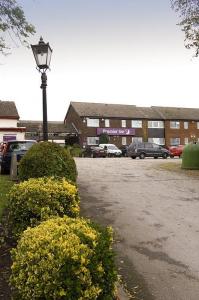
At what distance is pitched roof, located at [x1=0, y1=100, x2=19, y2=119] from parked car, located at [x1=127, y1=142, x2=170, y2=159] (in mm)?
21152

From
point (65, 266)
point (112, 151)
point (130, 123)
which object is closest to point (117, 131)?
point (130, 123)

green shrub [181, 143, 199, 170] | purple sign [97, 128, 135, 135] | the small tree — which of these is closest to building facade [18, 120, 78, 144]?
purple sign [97, 128, 135, 135]

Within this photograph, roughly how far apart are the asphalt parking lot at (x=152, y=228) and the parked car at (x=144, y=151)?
2552cm

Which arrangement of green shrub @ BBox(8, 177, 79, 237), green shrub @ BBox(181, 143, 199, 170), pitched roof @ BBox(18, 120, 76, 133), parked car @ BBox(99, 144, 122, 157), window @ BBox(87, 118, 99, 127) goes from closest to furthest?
green shrub @ BBox(8, 177, 79, 237) < green shrub @ BBox(181, 143, 199, 170) < parked car @ BBox(99, 144, 122, 157) < pitched roof @ BBox(18, 120, 76, 133) < window @ BBox(87, 118, 99, 127)

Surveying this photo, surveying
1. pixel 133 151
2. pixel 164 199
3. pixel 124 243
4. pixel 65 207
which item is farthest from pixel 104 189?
pixel 133 151

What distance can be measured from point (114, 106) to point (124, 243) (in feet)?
233

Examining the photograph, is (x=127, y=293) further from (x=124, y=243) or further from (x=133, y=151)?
(x=133, y=151)

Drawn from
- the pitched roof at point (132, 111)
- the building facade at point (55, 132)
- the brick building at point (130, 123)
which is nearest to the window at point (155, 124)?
the brick building at point (130, 123)

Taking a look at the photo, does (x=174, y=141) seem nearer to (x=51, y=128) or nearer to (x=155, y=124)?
(x=155, y=124)

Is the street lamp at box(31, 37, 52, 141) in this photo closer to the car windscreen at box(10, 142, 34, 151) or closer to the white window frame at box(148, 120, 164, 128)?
the car windscreen at box(10, 142, 34, 151)

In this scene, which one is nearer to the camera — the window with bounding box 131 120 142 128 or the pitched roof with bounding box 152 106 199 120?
the window with bounding box 131 120 142 128

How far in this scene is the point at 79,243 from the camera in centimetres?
435

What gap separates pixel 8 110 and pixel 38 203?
55643 millimetres

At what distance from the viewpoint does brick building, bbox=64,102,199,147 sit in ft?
241
